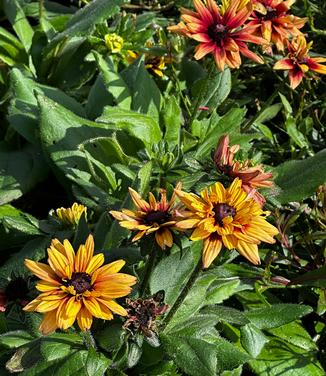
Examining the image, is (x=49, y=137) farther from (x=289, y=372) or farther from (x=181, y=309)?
(x=289, y=372)

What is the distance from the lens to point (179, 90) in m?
2.98

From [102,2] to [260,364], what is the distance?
1813 millimetres

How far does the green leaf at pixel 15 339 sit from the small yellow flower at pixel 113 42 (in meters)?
1.49

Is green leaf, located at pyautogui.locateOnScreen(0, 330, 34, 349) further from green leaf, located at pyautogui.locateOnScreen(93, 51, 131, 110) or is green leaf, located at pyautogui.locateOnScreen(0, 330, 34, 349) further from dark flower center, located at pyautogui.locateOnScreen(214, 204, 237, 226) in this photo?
green leaf, located at pyautogui.locateOnScreen(93, 51, 131, 110)

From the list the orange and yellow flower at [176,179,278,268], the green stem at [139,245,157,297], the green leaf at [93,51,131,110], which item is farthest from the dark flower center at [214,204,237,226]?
the green leaf at [93,51,131,110]

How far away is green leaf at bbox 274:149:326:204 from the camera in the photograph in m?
2.57

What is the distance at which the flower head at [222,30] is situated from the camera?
7.70 feet

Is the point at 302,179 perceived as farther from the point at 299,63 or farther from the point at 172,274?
the point at 172,274

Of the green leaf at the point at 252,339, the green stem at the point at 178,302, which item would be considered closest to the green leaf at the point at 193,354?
the green stem at the point at 178,302

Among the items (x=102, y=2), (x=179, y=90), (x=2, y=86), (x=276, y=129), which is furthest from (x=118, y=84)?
(x=276, y=129)

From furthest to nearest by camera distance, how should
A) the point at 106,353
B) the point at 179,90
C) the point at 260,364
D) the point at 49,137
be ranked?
the point at 179,90
the point at 49,137
the point at 260,364
the point at 106,353

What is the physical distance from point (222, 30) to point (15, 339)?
129cm

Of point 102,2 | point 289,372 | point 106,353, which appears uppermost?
point 102,2

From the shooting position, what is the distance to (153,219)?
A: 5.84 feet
